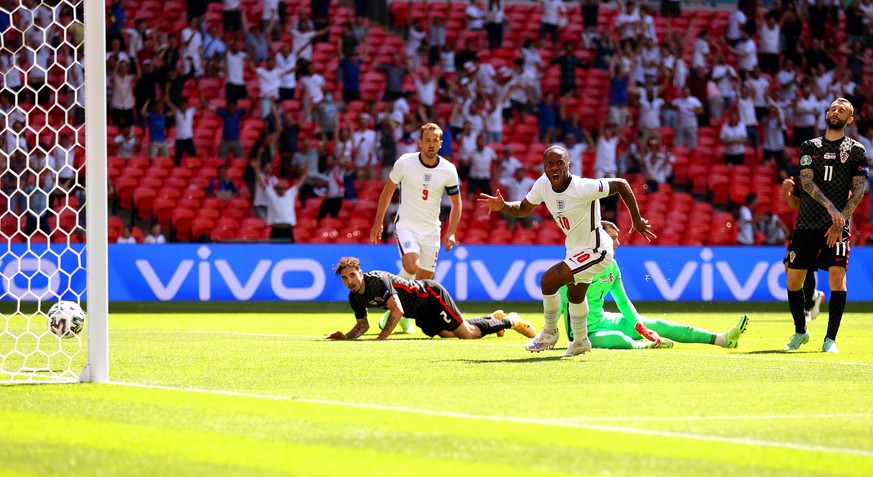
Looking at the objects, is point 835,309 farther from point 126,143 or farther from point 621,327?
point 126,143

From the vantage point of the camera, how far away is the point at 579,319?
10805 mm

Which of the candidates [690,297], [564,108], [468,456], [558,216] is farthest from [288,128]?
[468,456]

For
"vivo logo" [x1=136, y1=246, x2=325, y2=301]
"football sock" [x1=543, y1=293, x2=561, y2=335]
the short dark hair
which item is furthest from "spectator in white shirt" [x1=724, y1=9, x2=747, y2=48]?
"football sock" [x1=543, y1=293, x2=561, y2=335]

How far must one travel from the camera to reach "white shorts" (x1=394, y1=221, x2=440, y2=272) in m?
14.4

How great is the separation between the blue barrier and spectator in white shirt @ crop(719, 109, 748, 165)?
4.65 m

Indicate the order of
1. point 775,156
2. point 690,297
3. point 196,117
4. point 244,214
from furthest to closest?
point 775,156
point 196,117
point 244,214
point 690,297

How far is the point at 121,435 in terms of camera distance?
6355 mm

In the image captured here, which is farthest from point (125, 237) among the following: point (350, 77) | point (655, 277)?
point (655, 277)

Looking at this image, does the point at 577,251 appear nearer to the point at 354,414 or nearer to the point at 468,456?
the point at 354,414

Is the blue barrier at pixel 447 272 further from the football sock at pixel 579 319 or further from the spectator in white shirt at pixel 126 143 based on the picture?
the football sock at pixel 579 319

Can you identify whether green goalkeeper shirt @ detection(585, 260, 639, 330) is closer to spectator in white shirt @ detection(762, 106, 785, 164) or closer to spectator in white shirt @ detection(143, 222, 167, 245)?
spectator in white shirt @ detection(143, 222, 167, 245)

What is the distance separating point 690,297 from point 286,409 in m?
15.7

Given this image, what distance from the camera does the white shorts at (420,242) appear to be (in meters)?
14.4

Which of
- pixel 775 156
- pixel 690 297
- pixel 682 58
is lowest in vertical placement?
pixel 690 297
